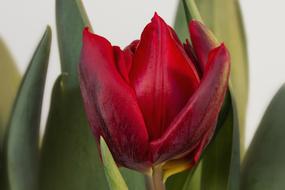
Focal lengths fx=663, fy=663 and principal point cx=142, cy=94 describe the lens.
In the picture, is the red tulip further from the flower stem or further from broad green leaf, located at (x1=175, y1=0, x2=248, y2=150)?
broad green leaf, located at (x1=175, y1=0, x2=248, y2=150)

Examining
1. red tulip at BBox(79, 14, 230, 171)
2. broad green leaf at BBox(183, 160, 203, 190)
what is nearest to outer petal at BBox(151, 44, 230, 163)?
red tulip at BBox(79, 14, 230, 171)

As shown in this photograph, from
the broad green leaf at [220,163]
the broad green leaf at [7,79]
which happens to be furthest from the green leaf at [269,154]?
the broad green leaf at [7,79]

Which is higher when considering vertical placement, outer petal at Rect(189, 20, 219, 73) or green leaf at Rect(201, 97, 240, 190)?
outer petal at Rect(189, 20, 219, 73)

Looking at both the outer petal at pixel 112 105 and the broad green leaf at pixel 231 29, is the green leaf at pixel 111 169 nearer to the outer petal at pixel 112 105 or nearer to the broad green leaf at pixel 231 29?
the outer petal at pixel 112 105

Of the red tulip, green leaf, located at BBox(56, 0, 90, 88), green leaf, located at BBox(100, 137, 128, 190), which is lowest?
green leaf, located at BBox(100, 137, 128, 190)

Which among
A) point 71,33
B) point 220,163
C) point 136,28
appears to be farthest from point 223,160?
point 136,28
